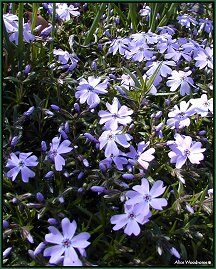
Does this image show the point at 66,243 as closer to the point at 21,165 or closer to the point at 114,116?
the point at 21,165

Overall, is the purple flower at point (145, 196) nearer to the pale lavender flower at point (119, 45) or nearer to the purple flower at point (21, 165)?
the purple flower at point (21, 165)

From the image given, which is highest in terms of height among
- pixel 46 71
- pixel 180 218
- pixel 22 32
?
pixel 22 32

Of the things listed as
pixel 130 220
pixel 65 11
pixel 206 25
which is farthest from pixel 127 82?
pixel 206 25

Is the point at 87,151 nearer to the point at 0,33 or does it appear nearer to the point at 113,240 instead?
the point at 113,240

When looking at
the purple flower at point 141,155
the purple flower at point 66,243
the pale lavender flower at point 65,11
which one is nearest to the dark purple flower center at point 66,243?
the purple flower at point 66,243

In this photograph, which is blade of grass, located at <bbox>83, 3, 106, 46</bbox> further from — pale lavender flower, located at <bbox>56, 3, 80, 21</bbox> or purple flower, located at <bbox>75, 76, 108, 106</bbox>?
purple flower, located at <bbox>75, 76, 108, 106</bbox>

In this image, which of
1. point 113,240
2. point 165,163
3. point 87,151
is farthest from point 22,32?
point 113,240

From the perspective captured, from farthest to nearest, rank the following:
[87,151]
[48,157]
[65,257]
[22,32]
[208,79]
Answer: [208,79], [22,32], [87,151], [48,157], [65,257]

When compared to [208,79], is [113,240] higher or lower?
lower
